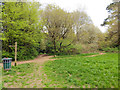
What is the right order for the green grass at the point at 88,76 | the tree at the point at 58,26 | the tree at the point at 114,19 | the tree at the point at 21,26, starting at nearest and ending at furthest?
the green grass at the point at 88,76, the tree at the point at 114,19, the tree at the point at 21,26, the tree at the point at 58,26

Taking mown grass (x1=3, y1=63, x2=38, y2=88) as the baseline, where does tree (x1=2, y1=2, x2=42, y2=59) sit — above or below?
above

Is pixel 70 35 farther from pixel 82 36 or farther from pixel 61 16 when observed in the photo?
pixel 61 16

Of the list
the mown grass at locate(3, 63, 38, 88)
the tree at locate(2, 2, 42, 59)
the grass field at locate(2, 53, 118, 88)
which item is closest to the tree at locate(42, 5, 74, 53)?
the tree at locate(2, 2, 42, 59)

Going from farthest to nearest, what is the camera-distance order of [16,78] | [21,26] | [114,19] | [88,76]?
1. [21,26]
2. [114,19]
3. [16,78]
4. [88,76]

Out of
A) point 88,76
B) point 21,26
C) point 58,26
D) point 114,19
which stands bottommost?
point 88,76

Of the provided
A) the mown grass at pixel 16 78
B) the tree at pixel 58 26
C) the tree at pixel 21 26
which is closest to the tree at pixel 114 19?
the mown grass at pixel 16 78

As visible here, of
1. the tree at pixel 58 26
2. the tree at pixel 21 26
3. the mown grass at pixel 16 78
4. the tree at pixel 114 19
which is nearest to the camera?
the mown grass at pixel 16 78

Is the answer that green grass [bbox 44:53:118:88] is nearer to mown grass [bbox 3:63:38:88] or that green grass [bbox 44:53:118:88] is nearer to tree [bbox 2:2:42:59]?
mown grass [bbox 3:63:38:88]

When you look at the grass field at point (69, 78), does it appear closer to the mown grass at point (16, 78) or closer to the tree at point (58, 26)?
the mown grass at point (16, 78)

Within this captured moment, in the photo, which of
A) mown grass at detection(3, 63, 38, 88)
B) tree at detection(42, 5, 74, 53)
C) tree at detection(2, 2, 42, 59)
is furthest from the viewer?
tree at detection(42, 5, 74, 53)

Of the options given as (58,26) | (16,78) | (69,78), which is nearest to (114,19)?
(69,78)

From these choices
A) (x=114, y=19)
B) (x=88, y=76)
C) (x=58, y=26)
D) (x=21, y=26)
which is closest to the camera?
(x=88, y=76)

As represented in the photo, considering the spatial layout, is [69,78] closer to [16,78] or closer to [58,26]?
[16,78]

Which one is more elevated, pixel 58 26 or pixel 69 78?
pixel 58 26
